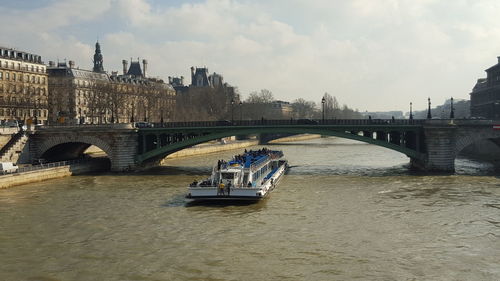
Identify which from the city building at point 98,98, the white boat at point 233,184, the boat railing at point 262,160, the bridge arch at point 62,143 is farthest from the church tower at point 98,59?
the white boat at point 233,184

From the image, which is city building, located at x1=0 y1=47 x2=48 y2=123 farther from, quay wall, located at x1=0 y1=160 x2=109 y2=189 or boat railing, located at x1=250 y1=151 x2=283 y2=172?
boat railing, located at x1=250 y1=151 x2=283 y2=172

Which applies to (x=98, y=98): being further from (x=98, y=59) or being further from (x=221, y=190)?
(x=221, y=190)

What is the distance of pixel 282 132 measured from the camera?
53469mm

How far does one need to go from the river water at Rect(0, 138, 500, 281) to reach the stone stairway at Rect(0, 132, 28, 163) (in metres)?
9.84

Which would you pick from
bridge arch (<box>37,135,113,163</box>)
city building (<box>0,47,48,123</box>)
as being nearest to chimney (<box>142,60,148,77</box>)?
city building (<box>0,47,48,123</box>)

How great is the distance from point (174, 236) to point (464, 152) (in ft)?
192

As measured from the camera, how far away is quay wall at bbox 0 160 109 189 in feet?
131

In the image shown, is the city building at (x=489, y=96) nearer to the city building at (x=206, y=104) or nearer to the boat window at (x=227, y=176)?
the city building at (x=206, y=104)

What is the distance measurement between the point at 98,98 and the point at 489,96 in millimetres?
66099

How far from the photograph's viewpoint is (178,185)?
4266cm

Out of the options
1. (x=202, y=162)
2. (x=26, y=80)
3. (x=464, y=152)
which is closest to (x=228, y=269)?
(x=202, y=162)

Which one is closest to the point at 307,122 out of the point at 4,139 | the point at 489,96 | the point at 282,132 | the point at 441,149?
the point at 282,132

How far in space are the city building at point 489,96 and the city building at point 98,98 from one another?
54.6m

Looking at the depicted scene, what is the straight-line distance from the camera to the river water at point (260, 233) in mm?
19938
